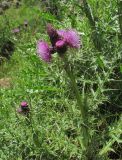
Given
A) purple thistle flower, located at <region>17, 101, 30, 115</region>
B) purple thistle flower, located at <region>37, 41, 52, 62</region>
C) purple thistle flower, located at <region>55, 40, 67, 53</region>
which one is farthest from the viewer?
purple thistle flower, located at <region>17, 101, 30, 115</region>

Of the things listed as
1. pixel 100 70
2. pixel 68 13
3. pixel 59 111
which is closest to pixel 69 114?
pixel 59 111

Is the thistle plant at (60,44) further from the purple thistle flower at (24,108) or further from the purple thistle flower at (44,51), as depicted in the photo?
the purple thistle flower at (24,108)

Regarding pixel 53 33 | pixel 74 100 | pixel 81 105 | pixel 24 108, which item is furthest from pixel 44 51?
pixel 74 100

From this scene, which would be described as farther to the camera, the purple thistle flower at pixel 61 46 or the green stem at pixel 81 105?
the green stem at pixel 81 105

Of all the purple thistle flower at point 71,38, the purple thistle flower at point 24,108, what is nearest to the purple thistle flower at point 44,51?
the purple thistle flower at point 71,38

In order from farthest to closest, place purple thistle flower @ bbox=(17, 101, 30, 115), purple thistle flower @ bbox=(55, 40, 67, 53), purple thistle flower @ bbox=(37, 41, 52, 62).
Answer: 1. purple thistle flower @ bbox=(17, 101, 30, 115)
2. purple thistle flower @ bbox=(37, 41, 52, 62)
3. purple thistle flower @ bbox=(55, 40, 67, 53)

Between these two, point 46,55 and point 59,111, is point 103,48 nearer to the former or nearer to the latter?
point 59,111

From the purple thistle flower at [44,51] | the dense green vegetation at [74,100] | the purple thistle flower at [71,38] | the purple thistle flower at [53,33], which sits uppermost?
the purple thistle flower at [53,33]

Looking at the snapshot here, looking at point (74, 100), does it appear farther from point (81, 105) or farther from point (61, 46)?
point (61, 46)

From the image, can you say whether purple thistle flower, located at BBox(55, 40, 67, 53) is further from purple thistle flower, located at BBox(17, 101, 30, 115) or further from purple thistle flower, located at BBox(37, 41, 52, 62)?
purple thistle flower, located at BBox(17, 101, 30, 115)

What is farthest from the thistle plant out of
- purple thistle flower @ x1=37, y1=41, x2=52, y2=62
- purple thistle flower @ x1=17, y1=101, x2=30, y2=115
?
purple thistle flower @ x1=17, y1=101, x2=30, y2=115
